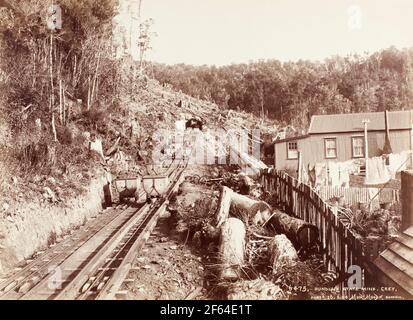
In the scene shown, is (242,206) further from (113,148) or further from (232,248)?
(113,148)

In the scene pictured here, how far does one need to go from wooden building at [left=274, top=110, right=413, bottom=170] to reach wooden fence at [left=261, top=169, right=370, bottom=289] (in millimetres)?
2411

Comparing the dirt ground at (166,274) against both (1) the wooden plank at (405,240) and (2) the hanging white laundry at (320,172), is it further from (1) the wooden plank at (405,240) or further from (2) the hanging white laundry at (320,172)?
(2) the hanging white laundry at (320,172)

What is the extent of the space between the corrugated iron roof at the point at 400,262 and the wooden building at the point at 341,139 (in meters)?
5.26

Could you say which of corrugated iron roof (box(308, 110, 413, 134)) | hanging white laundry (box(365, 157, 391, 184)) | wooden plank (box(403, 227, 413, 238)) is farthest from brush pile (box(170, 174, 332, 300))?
hanging white laundry (box(365, 157, 391, 184))

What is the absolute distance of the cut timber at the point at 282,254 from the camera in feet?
21.0

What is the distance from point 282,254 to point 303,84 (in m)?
5.62

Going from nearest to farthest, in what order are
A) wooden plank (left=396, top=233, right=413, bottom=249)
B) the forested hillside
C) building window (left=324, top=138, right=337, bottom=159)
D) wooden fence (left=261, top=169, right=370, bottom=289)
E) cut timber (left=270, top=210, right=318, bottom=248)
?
wooden plank (left=396, top=233, right=413, bottom=249) < wooden fence (left=261, top=169, right=370, bottom=289) < cut timber (left=270, top=210, right=318, bottom=248) < the forested hillside < building window (left=324, top=138, right=337, bottom=159)

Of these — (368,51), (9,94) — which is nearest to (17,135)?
(9,94)

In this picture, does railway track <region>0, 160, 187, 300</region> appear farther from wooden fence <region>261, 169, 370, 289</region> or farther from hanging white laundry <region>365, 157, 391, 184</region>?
hanging white laundry <region>365, 157, 391, 184</region>

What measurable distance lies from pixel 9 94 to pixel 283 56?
671 cm

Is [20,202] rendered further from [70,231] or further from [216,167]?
[216,167]

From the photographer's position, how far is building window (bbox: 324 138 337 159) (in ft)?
40.8

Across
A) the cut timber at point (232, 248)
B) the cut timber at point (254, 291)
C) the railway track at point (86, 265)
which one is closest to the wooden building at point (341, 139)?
the cut timber at point (232, 248)
